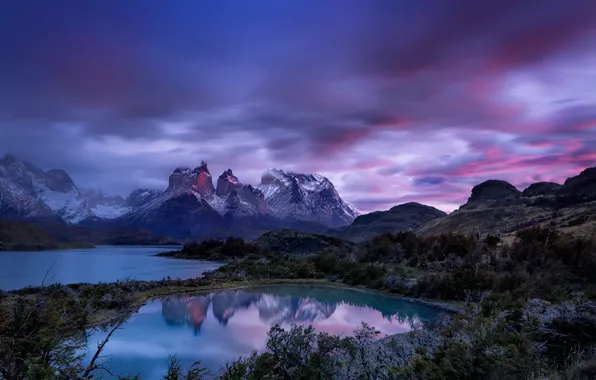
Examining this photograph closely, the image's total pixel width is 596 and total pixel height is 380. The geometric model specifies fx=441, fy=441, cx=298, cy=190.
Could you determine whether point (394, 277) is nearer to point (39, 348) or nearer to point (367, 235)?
point (39, 348)

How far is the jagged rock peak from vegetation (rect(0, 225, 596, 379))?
3699 inches

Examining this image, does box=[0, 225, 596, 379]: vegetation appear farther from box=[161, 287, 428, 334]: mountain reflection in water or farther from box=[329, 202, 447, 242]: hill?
box=[329, 202, 447, 242]: hill

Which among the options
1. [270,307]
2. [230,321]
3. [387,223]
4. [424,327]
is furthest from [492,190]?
[424,327]

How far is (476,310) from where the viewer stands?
21109mm

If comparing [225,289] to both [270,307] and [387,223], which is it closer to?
[270,307]

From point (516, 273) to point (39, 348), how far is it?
107 feet

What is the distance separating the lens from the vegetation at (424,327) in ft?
31.1

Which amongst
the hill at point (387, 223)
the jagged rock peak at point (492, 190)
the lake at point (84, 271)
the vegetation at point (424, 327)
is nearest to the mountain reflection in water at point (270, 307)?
the vegetation at point (424, 327)

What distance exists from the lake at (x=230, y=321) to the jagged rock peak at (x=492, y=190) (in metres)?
117

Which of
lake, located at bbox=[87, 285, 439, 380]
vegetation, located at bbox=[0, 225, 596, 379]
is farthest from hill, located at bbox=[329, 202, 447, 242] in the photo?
lake, located at bbox=[87, 285, 439, 380]

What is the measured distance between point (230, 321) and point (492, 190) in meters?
140

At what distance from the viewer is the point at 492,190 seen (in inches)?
5822

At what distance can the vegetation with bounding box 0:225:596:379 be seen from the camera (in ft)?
31.1

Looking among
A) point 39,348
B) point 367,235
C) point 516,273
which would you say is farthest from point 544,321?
point 367,235
